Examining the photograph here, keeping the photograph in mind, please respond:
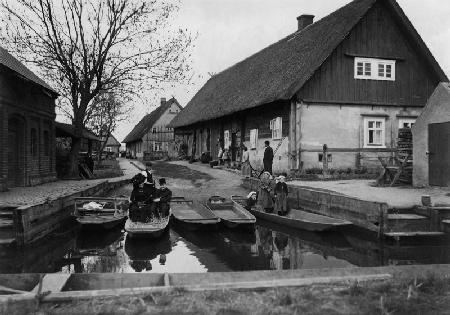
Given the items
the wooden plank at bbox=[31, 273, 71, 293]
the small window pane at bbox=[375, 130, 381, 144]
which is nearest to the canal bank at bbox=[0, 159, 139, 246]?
the wooden plank at bbox=[31, 273, 71, 293]

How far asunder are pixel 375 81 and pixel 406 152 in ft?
20.9

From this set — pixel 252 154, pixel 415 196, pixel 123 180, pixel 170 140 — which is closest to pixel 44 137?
pixel 123 180

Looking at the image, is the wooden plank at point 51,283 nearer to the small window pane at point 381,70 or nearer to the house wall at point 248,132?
the house wall at point 248,132

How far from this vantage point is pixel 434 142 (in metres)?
15.9

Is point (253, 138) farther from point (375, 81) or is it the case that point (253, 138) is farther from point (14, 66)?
point (14, 66)

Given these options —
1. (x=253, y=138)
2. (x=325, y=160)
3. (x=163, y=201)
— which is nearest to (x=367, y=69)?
(x=325, y=160)

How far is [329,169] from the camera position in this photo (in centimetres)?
2169

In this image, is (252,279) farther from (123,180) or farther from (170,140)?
(170,140)

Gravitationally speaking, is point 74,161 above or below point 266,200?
above

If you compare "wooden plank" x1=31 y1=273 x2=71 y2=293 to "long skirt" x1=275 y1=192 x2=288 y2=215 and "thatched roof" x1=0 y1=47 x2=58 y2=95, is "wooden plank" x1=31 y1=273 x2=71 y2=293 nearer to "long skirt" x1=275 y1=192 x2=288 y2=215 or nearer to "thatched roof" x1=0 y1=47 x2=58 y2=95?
"long skirt" x1=275 y1=192 x2=288 y2=215

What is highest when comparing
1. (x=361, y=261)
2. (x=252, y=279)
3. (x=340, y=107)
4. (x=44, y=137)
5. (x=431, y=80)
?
(x=431, y=80)

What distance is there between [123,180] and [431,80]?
16.4 m

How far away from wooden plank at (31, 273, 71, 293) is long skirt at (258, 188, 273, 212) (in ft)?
29.8

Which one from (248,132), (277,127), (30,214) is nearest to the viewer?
(30,214)
